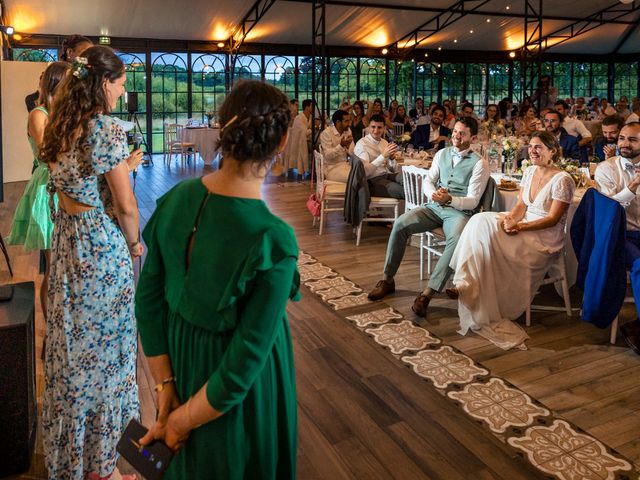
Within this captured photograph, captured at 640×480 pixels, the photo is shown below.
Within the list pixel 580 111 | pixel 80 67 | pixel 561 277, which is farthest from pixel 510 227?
pixel 580 111

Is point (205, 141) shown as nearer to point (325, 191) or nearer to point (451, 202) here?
point (325, 191)

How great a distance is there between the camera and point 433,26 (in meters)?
15.4

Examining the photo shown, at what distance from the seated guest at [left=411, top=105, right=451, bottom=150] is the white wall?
6.56 meters

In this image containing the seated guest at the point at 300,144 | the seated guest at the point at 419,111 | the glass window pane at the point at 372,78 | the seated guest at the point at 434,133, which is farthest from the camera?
the glass window pane at the point at 372,78

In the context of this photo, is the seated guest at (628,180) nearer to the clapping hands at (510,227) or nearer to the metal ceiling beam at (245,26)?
the clapping hands at (510,227)

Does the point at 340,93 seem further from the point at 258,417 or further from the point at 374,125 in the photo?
the point at 258,417

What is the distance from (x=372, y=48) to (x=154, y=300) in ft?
53.1

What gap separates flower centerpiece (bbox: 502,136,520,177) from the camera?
16.7 ft

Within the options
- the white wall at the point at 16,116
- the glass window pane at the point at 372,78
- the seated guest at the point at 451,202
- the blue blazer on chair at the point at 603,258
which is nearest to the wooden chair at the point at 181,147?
the white wall at the point at 16,116

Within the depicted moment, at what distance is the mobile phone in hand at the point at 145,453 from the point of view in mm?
1253

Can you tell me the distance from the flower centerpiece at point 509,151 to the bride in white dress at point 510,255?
116 centimetres

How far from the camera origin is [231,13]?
517 inches

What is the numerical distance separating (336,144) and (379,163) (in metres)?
1.66

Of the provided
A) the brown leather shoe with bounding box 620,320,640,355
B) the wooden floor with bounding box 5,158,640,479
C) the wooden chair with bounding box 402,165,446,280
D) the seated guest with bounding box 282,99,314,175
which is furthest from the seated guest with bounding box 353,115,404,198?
the seated guest with bounding box 282,99,314,175
